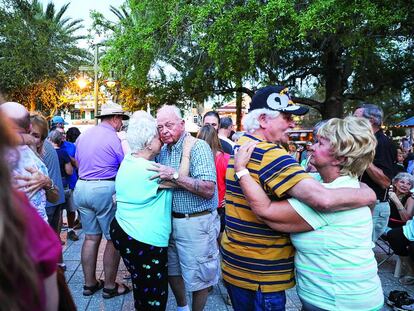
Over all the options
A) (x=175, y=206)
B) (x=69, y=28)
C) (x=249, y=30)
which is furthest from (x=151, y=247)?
(x=69, y=28)

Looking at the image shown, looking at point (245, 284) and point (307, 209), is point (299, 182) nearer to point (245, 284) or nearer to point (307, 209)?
point (307, 209)

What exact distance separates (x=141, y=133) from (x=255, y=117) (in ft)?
3.52

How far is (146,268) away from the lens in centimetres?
280

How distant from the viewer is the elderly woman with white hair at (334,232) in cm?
177

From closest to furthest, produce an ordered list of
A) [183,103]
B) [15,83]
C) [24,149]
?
1. [24,149]
2. [183,103]
3. [15,83]

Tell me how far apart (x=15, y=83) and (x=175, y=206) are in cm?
2299

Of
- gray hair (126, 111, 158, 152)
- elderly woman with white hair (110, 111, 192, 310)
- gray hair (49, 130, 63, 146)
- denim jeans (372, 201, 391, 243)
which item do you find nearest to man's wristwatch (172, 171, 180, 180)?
elderly woman with white hair (110, 111, 192, 310)

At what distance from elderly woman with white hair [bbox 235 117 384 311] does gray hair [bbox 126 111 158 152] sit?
3.46 ft

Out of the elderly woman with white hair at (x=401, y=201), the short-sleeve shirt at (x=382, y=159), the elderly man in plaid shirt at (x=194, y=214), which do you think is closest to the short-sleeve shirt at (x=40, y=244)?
the elderly man in plaid shirt at (x=194, y=214)

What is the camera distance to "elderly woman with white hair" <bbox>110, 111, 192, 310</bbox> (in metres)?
2.74

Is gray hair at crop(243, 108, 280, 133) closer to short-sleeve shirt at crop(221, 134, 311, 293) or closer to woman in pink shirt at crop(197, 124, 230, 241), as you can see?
short-sleeve shirt at crop(221, 134, 311, 293)

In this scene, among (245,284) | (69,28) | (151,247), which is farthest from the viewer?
(69,28)

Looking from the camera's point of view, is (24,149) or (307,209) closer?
(307,209)

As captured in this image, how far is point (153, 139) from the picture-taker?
2814 mm
